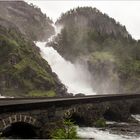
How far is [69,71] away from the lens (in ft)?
518

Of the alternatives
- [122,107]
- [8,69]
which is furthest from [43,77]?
[122,107]

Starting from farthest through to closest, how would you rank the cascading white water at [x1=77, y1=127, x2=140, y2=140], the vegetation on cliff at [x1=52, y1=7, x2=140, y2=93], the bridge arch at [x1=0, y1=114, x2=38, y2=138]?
the vegetation on cliff at [x1=52, y1=7, x2=140, y2=93], the cascading white water at [x1=77, y1=127, x2=140, y2=140], the bridge arch at [x1=0, y1=114, x2=38, y2=138]

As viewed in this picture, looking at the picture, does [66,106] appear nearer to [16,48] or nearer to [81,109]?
[81,109]

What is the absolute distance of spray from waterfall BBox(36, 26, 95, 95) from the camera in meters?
148

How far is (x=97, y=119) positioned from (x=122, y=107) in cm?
1387

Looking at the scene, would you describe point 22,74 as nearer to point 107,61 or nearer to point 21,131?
point 107,61

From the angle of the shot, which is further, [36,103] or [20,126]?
[20,126]

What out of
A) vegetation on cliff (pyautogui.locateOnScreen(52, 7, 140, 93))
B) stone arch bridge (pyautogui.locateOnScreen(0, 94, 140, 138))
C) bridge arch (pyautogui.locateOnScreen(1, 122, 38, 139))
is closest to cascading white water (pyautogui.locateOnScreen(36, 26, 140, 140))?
vegetation on cliff (pyautogui.locateOnScreen(52, 7, 140, 93))

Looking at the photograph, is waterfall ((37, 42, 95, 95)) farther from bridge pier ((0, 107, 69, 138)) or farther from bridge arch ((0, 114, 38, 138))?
bridge pier ((0, 107, 69, 138))

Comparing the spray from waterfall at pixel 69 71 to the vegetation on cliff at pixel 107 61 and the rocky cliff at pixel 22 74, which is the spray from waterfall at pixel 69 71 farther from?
the rocky cliff at pixel 22 74

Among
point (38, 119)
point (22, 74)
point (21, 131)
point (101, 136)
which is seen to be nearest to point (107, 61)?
point (22, 74)

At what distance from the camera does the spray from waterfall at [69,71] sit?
148125 mm

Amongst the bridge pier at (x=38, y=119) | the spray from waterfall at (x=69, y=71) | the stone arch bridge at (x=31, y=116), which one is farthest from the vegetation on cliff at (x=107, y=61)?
the bridge pier at (x=38, y=119)

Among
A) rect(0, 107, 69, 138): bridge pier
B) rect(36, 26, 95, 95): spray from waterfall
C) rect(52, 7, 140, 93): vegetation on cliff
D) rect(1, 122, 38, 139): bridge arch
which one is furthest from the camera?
rect(52, 7, 140, 93): vegetation on cliff
